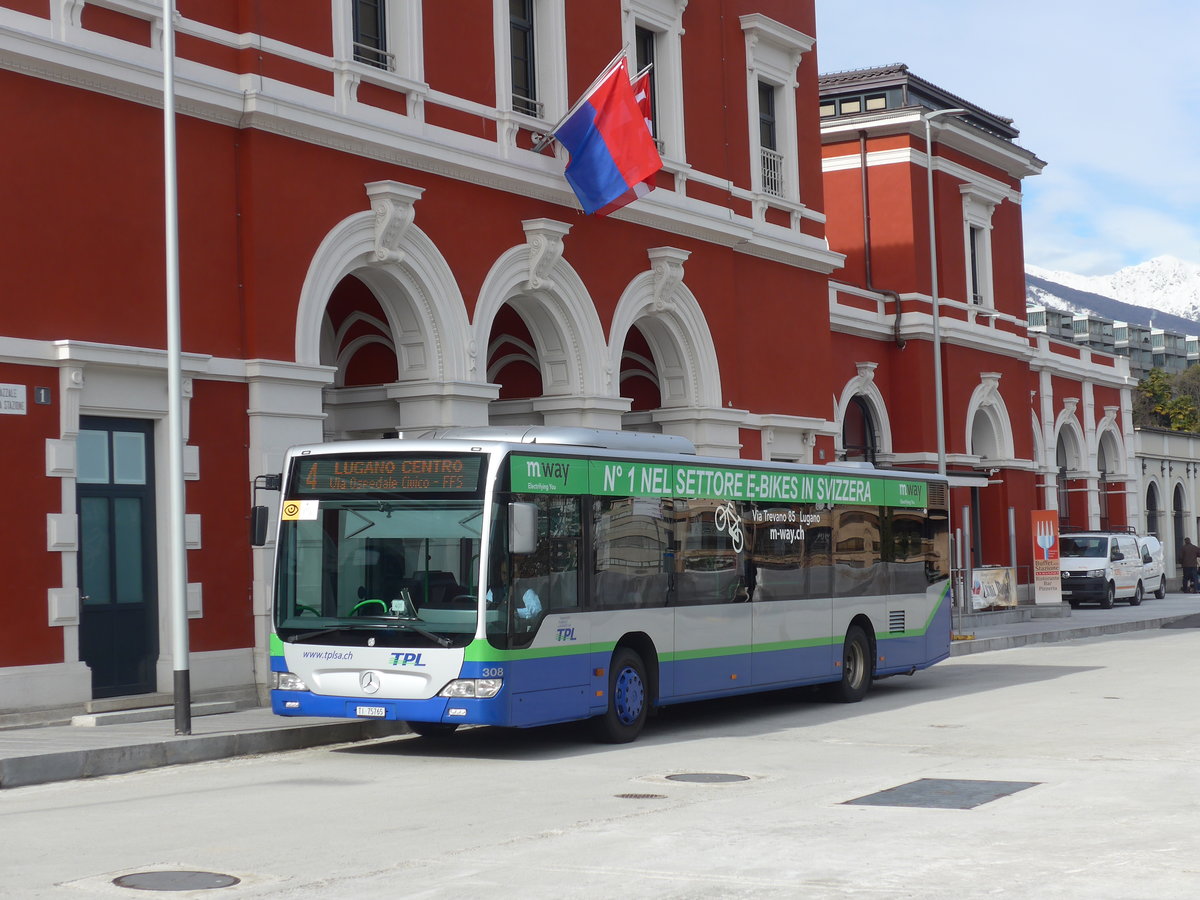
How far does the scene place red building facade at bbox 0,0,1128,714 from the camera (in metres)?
16.7

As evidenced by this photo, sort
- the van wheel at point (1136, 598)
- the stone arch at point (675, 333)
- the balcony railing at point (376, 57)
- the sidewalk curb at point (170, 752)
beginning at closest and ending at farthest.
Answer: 1. the sidewalk curb at point (170, 752)
2. the balcony railing at point (376, 57)
3. the stone arch at point (675, 333)
4. the van wheel at point (1136, 598)

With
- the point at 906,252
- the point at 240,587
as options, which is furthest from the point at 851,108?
the point at 240,587

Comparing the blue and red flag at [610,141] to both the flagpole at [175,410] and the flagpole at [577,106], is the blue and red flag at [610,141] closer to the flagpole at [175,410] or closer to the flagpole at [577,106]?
the flagpole at [577,106]

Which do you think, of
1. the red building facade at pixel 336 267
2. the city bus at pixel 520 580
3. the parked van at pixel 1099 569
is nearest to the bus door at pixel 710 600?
the city bus at pixel 520 580

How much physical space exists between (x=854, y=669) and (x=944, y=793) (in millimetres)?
8508

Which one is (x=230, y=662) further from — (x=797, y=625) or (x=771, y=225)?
(x=771, y=225)

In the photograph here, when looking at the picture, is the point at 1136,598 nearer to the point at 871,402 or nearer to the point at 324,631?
the point at 871,402

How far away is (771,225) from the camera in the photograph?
29.4 m

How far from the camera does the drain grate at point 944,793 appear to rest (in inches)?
437

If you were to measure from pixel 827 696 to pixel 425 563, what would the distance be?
7478 millimetres

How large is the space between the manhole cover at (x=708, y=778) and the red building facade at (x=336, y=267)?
22.8 feet

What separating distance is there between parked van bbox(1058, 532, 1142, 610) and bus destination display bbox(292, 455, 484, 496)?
3124cm

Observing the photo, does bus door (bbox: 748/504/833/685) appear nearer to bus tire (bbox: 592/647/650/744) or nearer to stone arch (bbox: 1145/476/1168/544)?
bus tire (bbox: 592/647/650/744)

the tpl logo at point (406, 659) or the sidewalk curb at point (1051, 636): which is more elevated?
the tpl logo at point (406, 659)
